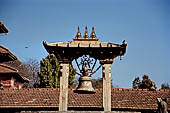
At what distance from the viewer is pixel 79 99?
1764cm

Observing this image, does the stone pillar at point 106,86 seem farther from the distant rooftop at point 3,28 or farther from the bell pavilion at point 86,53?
the distant rooftop at point 3,28

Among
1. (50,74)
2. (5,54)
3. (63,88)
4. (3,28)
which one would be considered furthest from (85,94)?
(50,74)

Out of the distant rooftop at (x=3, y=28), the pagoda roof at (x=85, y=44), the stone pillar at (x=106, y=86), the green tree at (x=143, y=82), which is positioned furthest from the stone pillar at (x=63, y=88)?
the green tree at (x=143, y=82)

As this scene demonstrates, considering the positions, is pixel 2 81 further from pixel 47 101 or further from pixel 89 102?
pixel 89 102

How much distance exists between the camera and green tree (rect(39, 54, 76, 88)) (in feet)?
100

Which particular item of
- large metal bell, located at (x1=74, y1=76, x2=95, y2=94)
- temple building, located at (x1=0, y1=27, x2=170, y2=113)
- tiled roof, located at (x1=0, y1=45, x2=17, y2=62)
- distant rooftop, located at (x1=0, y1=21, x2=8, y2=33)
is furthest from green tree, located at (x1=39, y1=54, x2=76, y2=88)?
large metal bell, located at (x1=74, y1=76, x2=95, y2=94)

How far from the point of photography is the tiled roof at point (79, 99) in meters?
16.6

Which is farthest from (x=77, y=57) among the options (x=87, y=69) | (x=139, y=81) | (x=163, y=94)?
(x=139, y=81)

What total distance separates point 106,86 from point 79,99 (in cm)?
995

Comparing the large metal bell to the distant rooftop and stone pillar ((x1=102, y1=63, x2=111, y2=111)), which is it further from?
the distant rooftop

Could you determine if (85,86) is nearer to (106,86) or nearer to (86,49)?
(106,86)

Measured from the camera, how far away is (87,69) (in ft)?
26.5

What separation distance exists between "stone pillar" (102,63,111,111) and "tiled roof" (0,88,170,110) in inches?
341

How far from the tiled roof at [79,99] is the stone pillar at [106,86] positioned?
8664 mm
